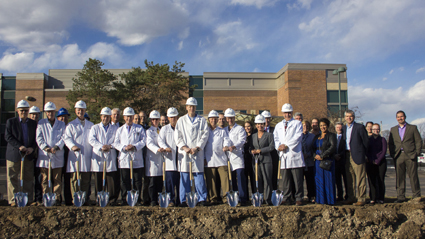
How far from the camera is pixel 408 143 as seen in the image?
6965mm

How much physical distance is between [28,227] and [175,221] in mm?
2598

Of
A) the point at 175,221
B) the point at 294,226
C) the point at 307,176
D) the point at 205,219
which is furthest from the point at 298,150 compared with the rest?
the point at 175,221

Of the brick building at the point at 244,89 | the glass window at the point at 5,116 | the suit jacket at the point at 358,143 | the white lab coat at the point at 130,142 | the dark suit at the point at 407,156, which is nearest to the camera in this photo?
the white lab coat at the point at 130,142

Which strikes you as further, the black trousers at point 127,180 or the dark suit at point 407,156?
the dark suit at point 407,156

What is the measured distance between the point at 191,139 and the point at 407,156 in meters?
5.17

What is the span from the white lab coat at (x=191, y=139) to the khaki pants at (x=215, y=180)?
0.34 meters

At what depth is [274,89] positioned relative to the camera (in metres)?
39.2

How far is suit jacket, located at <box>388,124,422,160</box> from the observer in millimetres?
6891

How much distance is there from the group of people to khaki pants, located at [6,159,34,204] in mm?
19

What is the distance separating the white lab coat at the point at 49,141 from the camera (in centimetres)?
633

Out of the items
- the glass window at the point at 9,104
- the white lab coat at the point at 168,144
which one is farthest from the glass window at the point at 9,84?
the white lab coat at the point at 168,144

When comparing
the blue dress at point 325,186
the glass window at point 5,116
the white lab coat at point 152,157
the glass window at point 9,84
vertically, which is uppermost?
the glass window at point 9,84

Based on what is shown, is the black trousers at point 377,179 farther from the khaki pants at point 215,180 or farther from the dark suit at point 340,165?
the khaki pants at point 215,180

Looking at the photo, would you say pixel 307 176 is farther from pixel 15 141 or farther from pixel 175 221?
pixel 15 141
